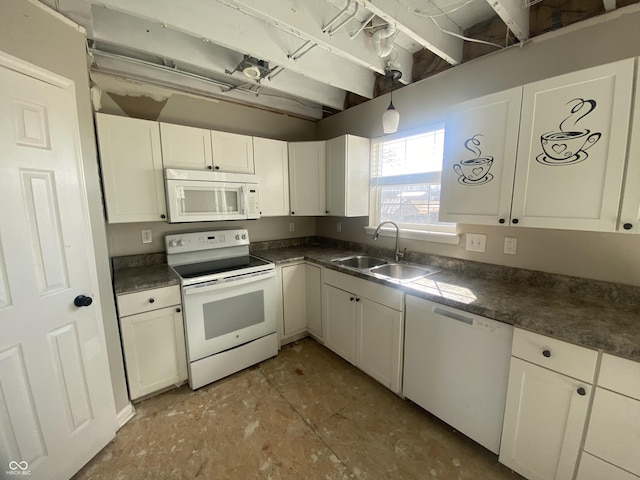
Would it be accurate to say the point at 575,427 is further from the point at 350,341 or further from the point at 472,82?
the point at 472,82

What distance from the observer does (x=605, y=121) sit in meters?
1.14

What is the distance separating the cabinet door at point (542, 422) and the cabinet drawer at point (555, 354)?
3cm

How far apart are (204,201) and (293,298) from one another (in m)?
1.26

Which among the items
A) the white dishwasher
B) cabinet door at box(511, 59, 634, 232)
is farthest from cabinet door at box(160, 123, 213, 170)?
cabinet door at box(511, 59, 634, 232)

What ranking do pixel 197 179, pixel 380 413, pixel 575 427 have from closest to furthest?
pixel 575 427, pixel 380 413, pixel 197 179

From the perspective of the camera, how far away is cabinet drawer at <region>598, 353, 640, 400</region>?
3.13 ft

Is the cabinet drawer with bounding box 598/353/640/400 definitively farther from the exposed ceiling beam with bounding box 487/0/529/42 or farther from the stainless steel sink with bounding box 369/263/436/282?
the exposed ceiling beam with bounding box 487/0/529/42

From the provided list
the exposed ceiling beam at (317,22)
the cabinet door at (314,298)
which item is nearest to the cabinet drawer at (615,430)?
the cabinet door at (314,298)

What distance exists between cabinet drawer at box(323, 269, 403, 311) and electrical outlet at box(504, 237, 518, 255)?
2.61 feet

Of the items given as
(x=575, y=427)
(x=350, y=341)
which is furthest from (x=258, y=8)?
(x=575, y=427)

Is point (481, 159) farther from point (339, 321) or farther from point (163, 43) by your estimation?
point (163, 43)

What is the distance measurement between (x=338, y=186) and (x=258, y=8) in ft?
4.95

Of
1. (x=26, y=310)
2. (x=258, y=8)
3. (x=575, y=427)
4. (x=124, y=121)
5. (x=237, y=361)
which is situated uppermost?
(x=258, y=8)

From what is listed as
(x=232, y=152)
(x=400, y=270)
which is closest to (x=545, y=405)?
(x=400, y=270)
